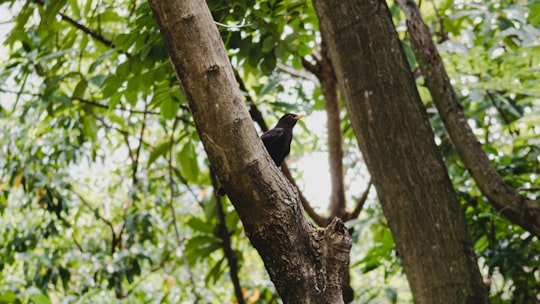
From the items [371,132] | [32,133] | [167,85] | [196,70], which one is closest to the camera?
[196,70]

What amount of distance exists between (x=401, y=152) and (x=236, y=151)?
4.10 feet

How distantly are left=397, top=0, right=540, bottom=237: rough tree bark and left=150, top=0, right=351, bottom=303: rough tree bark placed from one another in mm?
1320

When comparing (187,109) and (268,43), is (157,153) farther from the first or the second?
(268,43)

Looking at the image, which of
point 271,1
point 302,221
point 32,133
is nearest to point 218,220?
point 32,133

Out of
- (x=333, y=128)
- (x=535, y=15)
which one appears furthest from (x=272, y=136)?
(x=333, y=128)

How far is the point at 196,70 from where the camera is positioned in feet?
4.34

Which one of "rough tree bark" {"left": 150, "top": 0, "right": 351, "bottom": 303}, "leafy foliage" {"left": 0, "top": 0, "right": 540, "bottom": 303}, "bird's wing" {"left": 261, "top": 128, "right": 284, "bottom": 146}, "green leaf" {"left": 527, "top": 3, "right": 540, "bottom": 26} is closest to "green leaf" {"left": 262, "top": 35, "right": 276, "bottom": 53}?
"leafy foliage" {"left": 0, "top": 0, "right": 540, "bottom": 303}

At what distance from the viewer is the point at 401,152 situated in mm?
2430

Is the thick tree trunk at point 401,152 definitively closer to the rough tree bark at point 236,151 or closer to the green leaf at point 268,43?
the green leaf at point 268,43

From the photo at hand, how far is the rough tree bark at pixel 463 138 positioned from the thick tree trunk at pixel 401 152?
0.13m

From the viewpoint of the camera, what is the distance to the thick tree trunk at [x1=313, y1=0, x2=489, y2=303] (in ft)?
7.64

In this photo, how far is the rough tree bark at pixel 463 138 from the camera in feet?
7.99

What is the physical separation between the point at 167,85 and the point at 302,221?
5.11ft

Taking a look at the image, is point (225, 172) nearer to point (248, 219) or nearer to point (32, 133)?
point (248, 219)
